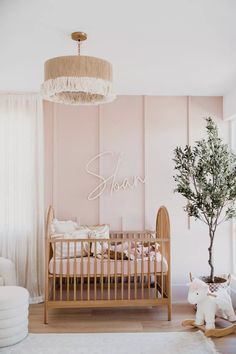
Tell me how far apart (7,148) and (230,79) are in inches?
105

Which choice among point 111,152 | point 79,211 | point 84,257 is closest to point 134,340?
point 84,257

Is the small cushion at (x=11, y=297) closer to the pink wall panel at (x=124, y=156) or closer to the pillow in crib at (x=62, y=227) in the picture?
the pillow in crib at (x=62, y=227)

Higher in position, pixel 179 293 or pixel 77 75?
pixel 77 75

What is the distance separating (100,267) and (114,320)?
1.77ft

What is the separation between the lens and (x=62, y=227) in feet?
12.6

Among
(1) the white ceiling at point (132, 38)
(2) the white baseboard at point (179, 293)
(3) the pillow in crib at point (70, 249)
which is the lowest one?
(2) the white baseboard at point (179, 293)

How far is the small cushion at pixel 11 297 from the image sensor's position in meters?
2.73

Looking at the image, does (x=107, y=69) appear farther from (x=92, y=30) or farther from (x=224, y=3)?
(x=224, y=3)

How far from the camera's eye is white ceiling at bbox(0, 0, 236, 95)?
2182 millimetres

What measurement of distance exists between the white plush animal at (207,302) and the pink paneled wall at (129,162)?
109 centimetres

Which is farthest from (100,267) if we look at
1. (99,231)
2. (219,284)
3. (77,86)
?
(77,86)

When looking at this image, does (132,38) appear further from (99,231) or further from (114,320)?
(114,320)

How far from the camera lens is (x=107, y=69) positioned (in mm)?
2307

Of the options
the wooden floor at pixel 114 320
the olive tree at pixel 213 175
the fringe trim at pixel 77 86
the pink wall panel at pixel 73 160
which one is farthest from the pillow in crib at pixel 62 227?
the fringe trim at pixel 77 86
